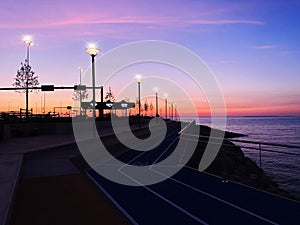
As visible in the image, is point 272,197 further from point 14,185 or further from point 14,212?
point 14,185

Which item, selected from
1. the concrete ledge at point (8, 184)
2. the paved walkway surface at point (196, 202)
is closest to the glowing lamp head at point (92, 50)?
the concrete ledge at point (8, 184)

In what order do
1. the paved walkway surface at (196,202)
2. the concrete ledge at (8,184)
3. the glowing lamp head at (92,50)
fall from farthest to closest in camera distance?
the glowing lamp head at (92,50)
the paved walkway surface at (196,202)
the concrete ledge at (8,184)

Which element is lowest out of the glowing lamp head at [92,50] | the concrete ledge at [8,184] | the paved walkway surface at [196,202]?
the paved walkway surface at [196,202]

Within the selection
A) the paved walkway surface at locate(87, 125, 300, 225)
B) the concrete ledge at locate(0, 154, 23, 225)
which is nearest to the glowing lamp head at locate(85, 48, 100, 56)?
the concrete ledge at locate(0, 154, 23, 225)

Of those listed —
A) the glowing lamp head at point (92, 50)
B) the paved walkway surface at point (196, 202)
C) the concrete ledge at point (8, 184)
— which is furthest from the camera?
the glowing lamp head at point (92, 50)

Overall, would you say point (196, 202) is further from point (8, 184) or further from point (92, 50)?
point (92, 50)

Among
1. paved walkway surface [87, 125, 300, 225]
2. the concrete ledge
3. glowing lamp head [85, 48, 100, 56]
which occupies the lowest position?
paved walkway surface [87, 125, 300, 225]

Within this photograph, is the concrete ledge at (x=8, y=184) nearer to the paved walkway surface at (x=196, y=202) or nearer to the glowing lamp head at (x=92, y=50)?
the paved walkway surface at (x=196, y=202)

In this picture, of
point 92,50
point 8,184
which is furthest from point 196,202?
point 92,50

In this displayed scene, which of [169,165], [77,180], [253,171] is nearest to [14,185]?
[77,180]

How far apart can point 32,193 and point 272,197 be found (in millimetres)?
6584

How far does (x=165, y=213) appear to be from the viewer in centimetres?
657

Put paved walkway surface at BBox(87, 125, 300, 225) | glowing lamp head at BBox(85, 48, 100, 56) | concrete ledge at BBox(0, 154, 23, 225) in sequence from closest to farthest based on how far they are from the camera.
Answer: concrete ledge at BBox(0, 154, 23, 225)
paved walkway surface at BBox(87, 125, 300, 225)
glowing lamp head at BBox(85, 48, 100, 56)

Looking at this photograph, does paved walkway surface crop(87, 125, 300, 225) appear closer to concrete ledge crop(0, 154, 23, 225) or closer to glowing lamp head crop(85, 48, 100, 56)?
concrete ledge crop(0, 154, 23, 225)
